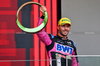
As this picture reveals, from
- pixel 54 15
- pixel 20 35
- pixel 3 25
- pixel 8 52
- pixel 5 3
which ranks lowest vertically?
pixel 8 52

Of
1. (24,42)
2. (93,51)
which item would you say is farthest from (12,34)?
(93,51)

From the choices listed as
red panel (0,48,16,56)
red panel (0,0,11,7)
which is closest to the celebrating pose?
red panel (0,48,16,56)

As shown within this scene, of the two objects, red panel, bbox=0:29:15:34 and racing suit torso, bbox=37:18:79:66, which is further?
red panel, bbox=0:29:15:34

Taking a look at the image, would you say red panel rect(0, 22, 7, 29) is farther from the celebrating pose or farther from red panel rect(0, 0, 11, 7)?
the celebrating pose

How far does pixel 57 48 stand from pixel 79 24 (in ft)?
4.12

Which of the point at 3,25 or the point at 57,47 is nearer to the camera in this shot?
the point at 57,47

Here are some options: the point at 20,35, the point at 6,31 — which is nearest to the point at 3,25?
the point at 6,31

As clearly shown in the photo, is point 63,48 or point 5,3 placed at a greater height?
point 5,3

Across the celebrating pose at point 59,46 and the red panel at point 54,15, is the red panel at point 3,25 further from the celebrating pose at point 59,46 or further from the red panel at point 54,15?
the celebrating pose at point 59,46

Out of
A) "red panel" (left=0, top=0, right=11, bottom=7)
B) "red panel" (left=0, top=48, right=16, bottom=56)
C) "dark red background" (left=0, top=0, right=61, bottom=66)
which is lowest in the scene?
"red panel" (left=0, top=48, right=16, bottom=56)

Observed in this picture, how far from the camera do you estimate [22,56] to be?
146 inches

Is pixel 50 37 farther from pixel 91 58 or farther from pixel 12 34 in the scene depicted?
pixel 12 34

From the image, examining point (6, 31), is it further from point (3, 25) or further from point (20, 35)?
point (20, 35)

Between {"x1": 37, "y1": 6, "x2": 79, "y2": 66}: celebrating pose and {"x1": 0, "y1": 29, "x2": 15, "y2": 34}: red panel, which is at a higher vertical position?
{"x1": 0, "y1": 29, "x2": 15, "y2": 34}: red panel
